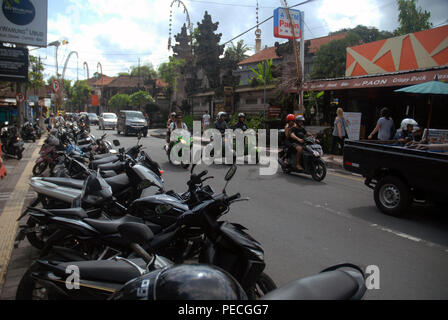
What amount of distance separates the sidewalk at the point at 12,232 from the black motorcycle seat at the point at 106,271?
57.1 inches

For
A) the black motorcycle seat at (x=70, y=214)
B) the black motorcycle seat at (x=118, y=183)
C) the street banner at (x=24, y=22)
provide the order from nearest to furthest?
the black motorcycle seat at (x=70, y=214) → the black motorcycle seat at (x=118, y=183) → the street banner at (x=24, y=22)

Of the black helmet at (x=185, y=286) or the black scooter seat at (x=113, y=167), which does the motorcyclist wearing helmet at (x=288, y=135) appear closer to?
the black scooter seat at (x=113, y=167)

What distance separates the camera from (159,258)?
2604 mm

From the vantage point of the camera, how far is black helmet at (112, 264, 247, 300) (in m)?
1.63

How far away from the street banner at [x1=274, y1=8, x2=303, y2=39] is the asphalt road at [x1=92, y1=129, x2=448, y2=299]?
10.5 meters

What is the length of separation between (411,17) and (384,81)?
24.9 metres

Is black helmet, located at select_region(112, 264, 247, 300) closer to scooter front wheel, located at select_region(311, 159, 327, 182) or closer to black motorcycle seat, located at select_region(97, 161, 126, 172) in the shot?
black motorcycle seat, located at select_region(97, 161, 126, 172)

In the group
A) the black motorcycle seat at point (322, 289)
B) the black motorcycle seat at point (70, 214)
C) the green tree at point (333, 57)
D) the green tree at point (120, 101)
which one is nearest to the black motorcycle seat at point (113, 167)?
the black motorcycle seat at point (70, 214)

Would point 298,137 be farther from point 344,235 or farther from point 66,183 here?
point 66,183

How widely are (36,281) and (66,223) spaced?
2.18 ft

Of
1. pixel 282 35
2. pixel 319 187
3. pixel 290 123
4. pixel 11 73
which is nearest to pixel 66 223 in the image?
pixel 319 187

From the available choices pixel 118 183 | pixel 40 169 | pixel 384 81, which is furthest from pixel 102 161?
pixel 384 81

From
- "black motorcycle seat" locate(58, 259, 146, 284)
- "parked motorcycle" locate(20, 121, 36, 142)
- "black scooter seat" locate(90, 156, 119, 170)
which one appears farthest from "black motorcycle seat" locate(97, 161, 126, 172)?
"parked motorcycle" locate(20, 121, 36, 142)

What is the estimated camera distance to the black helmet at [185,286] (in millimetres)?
1633
